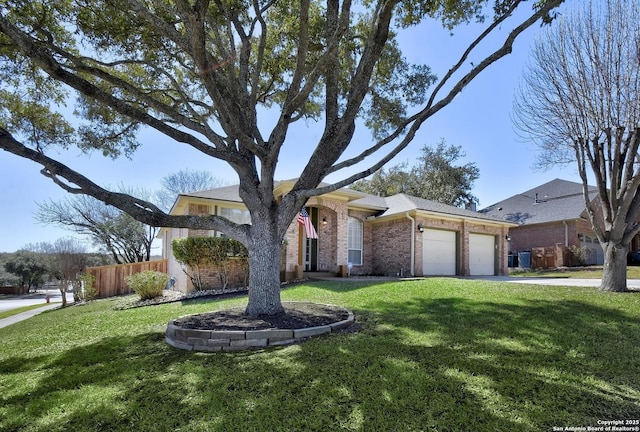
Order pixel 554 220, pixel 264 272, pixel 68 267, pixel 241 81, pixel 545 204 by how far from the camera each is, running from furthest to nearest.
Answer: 1. pixel 545 204
2. pixel 554 220
3. pixel 68 267
4. pixel 241 81
5. pixel 264 272

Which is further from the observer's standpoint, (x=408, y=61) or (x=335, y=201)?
(x=335, y=201)

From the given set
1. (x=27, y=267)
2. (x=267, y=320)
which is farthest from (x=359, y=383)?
(x=27, y=267)

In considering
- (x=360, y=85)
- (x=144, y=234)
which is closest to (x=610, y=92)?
(x=360, y=85)

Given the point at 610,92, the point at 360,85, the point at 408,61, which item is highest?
the point at 408,61

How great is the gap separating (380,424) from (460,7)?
25.8ft

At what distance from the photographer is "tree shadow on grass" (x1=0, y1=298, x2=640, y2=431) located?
2895mm

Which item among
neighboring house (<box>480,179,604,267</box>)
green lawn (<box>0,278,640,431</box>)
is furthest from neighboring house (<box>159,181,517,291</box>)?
green lawn (<box>0,278,640,431</box>)

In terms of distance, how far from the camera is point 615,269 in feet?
28.5

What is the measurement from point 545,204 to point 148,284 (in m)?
25.2

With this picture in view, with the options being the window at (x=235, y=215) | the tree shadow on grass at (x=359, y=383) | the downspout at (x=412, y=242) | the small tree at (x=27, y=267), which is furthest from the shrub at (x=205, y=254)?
the small tree at (x=27, y=267)

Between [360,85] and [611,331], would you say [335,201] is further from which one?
[611,331]

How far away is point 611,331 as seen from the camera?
211 inches

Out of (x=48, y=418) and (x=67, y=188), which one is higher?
(x=67, y=188)

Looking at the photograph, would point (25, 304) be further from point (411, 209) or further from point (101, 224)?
point (411, 209)
